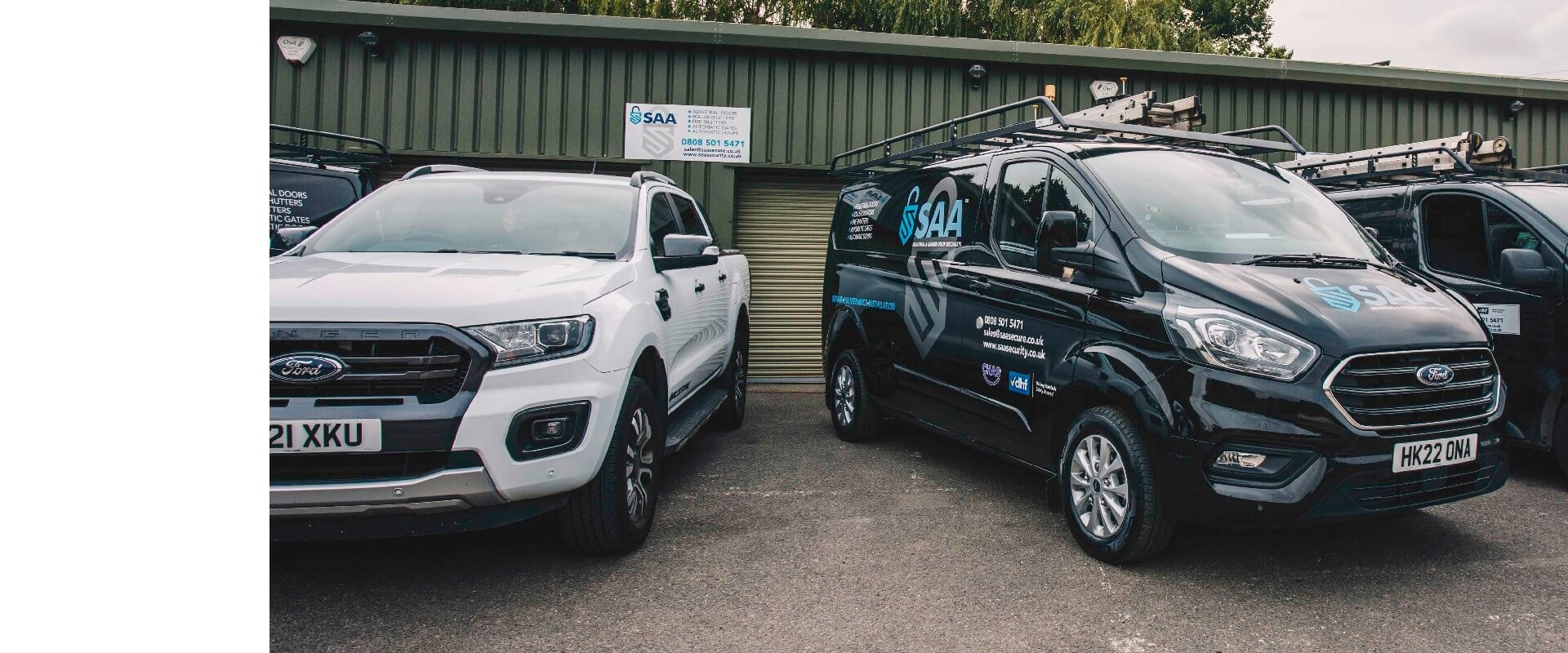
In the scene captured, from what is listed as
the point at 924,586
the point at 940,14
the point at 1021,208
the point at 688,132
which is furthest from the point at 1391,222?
the point at 940,14

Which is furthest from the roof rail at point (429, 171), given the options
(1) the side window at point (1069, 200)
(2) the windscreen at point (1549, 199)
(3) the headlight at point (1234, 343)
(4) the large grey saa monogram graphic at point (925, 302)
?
(2) the windscreen at point (1549, 199)

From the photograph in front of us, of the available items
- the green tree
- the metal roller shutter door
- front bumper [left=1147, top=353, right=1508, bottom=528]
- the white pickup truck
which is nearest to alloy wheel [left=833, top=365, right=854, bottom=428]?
the white pickup truck

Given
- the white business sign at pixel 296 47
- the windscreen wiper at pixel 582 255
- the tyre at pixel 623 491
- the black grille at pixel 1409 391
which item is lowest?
the tyre at pixel 623 491

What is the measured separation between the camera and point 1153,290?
3.35 m

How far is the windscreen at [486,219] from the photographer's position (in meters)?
3.87

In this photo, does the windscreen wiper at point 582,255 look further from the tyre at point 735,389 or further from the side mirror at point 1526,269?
the side mirror at point 1526,269

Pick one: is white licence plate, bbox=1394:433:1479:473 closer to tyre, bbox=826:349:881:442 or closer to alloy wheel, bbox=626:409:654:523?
alloy wheel, bbox=626:409:654:523

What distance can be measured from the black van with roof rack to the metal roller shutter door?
4.69 m

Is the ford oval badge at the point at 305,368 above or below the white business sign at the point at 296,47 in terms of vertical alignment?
below

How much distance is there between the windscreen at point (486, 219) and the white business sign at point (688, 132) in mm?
4248

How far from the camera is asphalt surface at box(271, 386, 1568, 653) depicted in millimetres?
2836

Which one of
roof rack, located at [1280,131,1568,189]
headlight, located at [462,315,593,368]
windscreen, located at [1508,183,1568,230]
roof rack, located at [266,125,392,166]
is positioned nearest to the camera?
headlight, located at [462,315,593,368]

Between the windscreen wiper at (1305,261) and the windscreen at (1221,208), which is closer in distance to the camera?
the windscreen wiper at (1305,261)

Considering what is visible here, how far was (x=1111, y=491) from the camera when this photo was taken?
343cm
